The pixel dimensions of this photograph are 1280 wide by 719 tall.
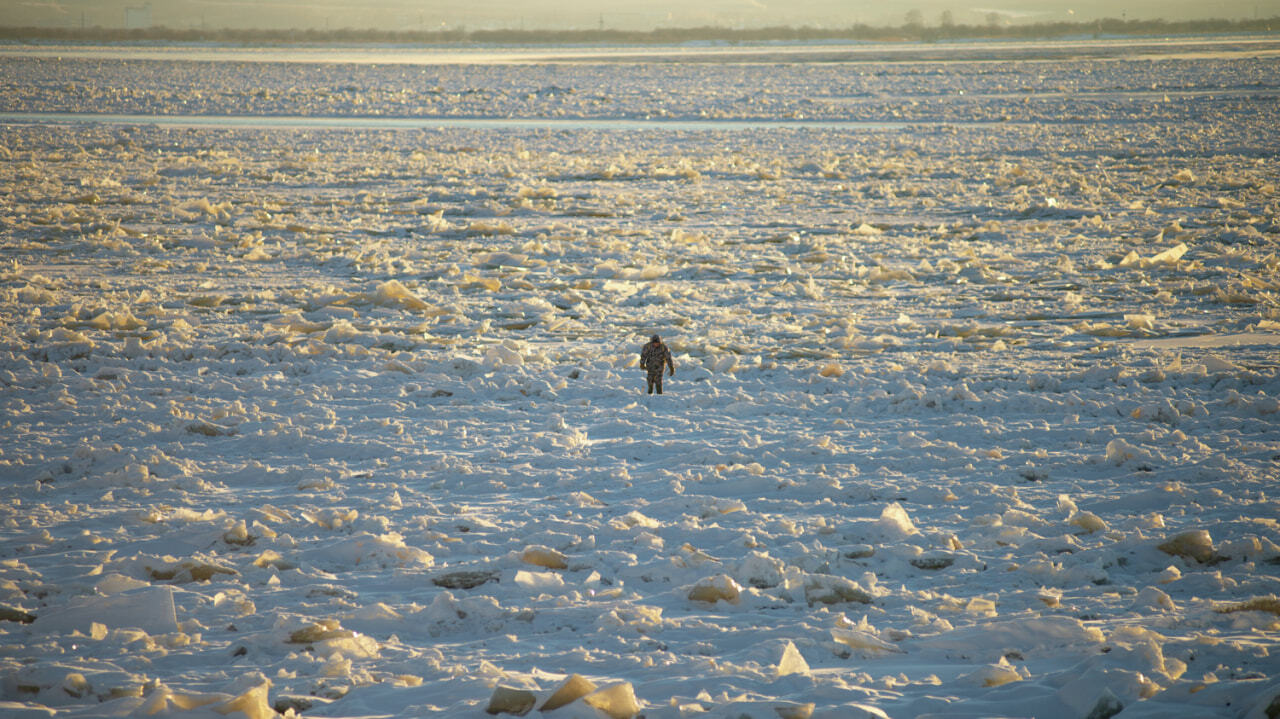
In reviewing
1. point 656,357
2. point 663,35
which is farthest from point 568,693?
point 663,35

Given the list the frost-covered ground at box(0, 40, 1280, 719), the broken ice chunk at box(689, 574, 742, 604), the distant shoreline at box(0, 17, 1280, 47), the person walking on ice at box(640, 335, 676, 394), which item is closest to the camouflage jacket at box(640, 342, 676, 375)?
the person walking on ice at box(640, 335, 676, 394)

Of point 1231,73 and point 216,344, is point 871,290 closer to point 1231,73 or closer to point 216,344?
point 216,344

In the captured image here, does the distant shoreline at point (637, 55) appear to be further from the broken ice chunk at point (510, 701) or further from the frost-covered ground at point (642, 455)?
the broken ice chunk at point (510, 701)

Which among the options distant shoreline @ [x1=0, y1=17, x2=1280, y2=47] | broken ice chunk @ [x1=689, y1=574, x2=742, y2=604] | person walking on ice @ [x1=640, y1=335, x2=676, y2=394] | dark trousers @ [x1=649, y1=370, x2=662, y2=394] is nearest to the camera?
broken ice chunk @ [x1=689, y1=574, x2=742, y2=604]

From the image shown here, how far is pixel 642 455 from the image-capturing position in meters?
5.80

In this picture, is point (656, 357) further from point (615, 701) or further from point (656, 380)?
point (615, 701)

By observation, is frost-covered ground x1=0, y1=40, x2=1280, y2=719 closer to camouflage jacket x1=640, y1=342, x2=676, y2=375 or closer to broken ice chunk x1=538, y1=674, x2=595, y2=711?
broken ice chunk x1=538, y1=674, x2=595, y2=711

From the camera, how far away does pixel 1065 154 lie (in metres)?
19.1

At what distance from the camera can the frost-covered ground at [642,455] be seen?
3557 mm

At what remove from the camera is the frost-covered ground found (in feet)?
11.7

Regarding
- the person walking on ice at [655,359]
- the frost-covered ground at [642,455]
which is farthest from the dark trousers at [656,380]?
the frost-covered ground at [642,455]

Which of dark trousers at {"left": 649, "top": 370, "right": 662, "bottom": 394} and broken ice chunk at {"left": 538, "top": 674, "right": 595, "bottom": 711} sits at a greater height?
dark trousers at {"left": 649, "top": 370, "right": 662, "bottom": 394}

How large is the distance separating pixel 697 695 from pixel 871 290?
6.92m

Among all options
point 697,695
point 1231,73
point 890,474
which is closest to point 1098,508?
point 890,474
